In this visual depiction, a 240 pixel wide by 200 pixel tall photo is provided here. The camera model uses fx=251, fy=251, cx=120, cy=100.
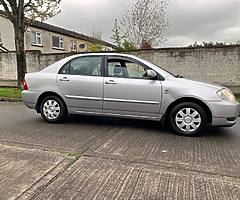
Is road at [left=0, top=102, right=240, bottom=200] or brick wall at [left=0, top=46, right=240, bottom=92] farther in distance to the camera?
brick wall at [left=0, top=46, right=240, bottom=92]

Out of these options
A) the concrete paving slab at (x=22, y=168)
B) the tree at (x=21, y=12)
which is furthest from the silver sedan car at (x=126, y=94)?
the tree at (x=21, y=12)

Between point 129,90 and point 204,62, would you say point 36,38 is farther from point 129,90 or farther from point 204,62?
point 129,90

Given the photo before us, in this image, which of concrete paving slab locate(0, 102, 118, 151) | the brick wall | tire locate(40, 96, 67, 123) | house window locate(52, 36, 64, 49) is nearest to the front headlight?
concrete paving slab locate(0, 102, 118, 151)

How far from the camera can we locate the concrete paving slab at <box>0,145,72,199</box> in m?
2.85

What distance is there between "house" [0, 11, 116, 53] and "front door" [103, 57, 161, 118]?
1568 centimetres

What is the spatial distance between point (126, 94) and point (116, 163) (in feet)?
6.47

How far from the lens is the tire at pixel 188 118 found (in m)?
4.88

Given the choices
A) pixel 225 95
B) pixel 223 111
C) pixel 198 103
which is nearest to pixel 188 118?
pixel 198 103

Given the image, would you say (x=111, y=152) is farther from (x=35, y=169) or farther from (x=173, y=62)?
(x=173, y=62)

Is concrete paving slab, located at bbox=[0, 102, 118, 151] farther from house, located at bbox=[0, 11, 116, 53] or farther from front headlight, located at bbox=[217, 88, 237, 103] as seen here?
house, located at bbox=[0, 11, 116, 53]

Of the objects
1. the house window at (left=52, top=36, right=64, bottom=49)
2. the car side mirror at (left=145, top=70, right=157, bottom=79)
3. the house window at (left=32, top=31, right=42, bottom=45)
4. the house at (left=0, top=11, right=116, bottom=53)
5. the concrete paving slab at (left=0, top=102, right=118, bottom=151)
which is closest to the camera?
the concrete paving slab at (left=0, top=102, right=118, bottom=151)

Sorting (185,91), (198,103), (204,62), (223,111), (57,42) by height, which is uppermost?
(57,42)

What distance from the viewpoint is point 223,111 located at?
188 inches

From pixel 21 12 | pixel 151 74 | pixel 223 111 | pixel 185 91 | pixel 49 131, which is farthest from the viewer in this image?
pixel 21 12
